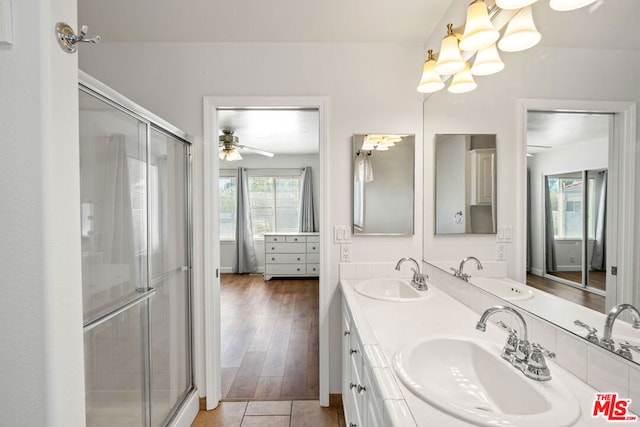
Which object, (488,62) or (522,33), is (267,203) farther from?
(522,33)

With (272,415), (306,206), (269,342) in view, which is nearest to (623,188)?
(272,415)

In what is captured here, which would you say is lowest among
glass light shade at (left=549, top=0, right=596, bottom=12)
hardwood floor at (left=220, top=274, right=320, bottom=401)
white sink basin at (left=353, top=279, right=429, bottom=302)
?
hardwood floor at (left=220, top=274, right=320, bottom=401)

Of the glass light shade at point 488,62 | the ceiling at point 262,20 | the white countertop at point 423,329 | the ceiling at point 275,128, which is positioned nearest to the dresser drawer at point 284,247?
the ceiling at point 275,128

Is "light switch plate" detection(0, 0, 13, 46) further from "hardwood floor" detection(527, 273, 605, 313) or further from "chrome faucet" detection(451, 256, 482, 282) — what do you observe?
"chrome faucet" detection(451, 256, 482, 282)

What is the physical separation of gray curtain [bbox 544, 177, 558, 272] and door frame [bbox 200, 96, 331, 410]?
4.05 ft

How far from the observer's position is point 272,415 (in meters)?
1.98

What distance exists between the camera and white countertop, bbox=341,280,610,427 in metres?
0.74

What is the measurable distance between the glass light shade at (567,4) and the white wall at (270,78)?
1099 millimetres

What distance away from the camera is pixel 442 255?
6.04 feet

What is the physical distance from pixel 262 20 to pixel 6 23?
1.30 m

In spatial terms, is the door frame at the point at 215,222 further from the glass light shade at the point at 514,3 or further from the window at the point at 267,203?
the window at the point at 267,203

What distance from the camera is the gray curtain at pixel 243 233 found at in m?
6.07

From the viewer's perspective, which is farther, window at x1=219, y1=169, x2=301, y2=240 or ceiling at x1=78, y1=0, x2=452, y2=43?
window at x1=219, y1=169, x2=301, y2=240

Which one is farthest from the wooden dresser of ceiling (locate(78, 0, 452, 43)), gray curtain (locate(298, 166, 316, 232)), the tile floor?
ceiling (locate(78, 0, 452, 43))
